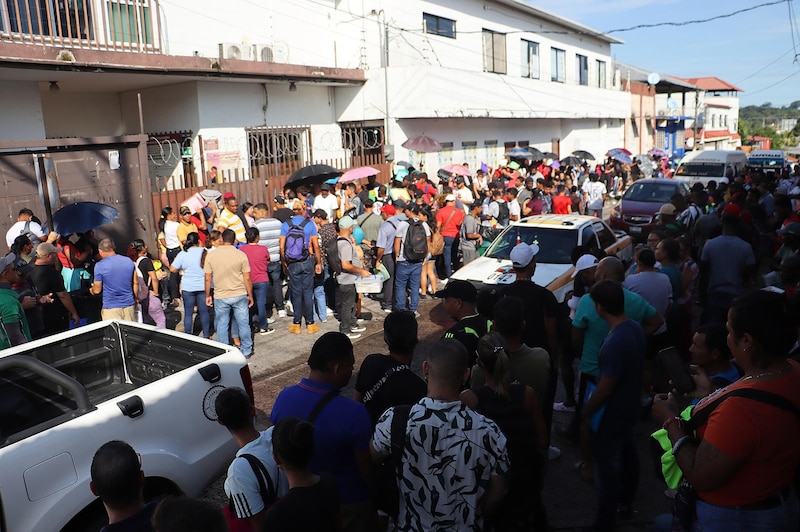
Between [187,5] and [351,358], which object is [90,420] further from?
[187,5]

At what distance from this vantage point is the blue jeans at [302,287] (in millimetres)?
8938

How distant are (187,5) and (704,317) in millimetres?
13412

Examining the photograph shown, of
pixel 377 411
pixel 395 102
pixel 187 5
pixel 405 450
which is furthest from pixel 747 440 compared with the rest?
pixel 395 102

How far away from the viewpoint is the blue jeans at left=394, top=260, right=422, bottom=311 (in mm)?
9500

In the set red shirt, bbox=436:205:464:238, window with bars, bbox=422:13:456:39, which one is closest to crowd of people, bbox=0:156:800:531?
red shirt, bbox=436:205:464:238

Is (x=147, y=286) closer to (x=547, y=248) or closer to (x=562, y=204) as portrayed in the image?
(x=547, y=248)

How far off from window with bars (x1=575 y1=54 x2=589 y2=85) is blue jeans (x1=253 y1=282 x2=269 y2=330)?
26.9m

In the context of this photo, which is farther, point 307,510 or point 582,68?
point 582,68

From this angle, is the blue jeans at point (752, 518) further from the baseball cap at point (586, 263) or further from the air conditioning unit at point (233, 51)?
the air conditioning unit at point (233, 51)

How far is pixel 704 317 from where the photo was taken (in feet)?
23.5

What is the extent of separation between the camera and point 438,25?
21.3 m

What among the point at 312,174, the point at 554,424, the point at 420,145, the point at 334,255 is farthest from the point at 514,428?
the point at 420,145

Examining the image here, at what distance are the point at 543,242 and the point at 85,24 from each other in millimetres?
10319

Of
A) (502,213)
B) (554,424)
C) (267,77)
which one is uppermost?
(267,77)
